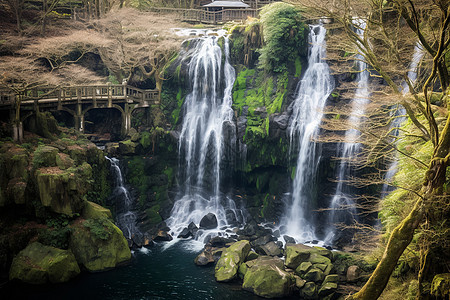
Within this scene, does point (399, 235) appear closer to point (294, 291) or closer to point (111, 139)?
point (294, 291)

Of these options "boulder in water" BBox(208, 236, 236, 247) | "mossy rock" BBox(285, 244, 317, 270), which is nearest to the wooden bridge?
"boulder in water" BBox(208, 236, 236, 247)

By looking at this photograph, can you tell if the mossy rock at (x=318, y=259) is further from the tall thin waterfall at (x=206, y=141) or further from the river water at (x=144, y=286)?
the tall thin waterfall at (x=206, y=141)

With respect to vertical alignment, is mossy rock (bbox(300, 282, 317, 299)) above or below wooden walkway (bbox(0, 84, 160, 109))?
below

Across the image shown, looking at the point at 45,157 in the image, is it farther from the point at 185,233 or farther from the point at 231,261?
the point at 231,261

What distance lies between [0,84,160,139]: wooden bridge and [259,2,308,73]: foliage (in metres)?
8.70

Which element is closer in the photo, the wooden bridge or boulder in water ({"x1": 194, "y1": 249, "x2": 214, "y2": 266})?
boulder in water ({"x1": 194, "y1": 249, "x2": 214, "y2": 266})

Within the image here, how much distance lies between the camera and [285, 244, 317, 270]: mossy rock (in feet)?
58.3

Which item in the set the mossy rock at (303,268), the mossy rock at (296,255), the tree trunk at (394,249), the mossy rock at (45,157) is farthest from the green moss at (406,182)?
the mossy rock at (45,157)

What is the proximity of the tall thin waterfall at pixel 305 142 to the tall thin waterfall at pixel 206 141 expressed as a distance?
3.63 metres

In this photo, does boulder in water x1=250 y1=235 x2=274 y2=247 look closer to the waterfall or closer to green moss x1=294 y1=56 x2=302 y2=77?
the waterfall

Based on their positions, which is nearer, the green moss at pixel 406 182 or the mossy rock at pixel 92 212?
the green moss at pixel 406 182

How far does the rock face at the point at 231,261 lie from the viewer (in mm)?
17359

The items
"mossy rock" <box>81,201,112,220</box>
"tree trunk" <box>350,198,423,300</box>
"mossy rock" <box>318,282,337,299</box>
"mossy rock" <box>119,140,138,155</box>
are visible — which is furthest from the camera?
"mossy rock" <box>119,140,138,155</box>

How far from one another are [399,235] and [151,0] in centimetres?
3519
